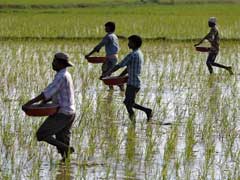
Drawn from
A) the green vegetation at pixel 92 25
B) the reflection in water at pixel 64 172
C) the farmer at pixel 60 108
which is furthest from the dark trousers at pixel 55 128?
the green vegetation at pixel 92 25

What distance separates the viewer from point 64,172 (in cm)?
675

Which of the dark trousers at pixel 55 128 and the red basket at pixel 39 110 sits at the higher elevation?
the red basket at pixel 39 110

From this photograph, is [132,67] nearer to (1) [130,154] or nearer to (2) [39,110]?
(1) [130,154]

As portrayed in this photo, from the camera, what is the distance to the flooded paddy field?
6832 millimetres

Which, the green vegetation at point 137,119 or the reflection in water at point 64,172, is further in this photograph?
the green vegetation at point 137,119

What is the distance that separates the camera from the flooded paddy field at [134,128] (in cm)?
683

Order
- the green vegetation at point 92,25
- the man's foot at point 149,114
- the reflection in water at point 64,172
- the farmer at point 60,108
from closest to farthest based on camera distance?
the reflection in water at point 64,172 → the farmer at point 60,108 → the man's foot at point 149,114 → the green vegetation at point 92,25

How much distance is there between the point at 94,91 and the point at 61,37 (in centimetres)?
934

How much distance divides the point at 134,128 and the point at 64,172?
6.79 ft

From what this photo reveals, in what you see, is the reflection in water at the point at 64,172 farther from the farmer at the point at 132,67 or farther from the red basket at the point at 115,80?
the farmer at the point at 132,67

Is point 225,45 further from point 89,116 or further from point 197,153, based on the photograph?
point 197,153

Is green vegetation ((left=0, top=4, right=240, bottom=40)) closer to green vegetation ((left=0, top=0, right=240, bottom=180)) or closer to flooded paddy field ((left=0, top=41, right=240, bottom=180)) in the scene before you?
green vegetation ((left=0, top=0, right=240, bottom=180))

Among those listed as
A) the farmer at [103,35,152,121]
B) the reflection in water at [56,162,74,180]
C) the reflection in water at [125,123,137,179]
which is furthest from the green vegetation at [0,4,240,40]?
the reflection in water at [56,162,74,180]

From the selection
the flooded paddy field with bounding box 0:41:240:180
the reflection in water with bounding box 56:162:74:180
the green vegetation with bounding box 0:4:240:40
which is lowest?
the reflection in water with bounding box 56:162:74:180
